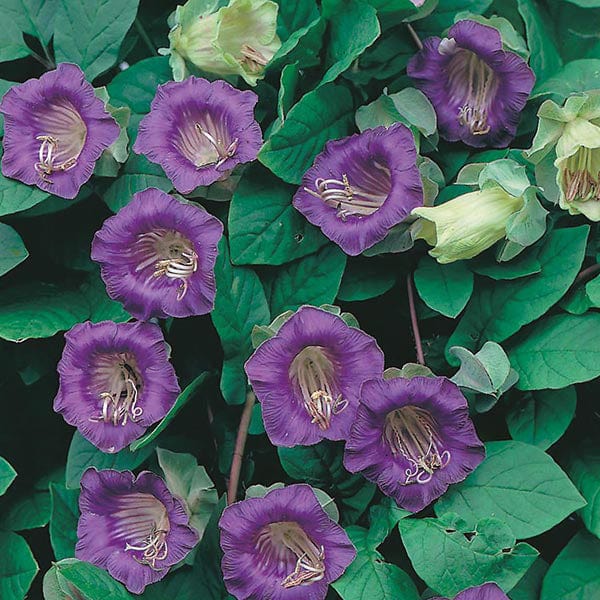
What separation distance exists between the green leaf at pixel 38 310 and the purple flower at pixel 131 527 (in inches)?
4.8

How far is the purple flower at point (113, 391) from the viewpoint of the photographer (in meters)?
0.68

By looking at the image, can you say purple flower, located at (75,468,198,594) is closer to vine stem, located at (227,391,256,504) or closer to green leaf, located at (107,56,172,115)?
vine stem, located at (227,391,256,504)

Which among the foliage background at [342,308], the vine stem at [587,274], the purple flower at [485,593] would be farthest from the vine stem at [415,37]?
the purple flower at [485,593]

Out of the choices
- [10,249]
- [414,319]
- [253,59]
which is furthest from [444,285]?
[10,249]

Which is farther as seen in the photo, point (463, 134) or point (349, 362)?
point (463, 134)

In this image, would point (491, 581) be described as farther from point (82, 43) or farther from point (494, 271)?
point (82, 43)

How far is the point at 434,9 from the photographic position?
0.82 m

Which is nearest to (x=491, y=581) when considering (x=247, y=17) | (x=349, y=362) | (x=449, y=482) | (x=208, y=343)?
(x=449, y=482)

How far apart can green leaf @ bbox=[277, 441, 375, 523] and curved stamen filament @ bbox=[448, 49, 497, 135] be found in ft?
0.94

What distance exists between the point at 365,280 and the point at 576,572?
0.27 metres

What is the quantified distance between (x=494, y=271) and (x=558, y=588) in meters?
0.24

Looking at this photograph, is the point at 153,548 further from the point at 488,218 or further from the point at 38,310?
the point at 488,218

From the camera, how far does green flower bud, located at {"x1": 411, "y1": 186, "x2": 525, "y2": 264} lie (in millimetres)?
691

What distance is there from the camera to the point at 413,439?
68cm
